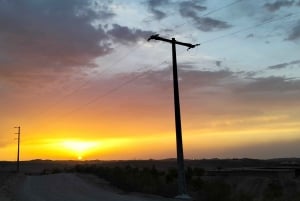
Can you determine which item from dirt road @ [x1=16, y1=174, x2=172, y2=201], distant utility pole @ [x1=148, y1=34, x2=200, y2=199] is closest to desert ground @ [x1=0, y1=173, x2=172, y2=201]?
dirt road @ [x1=16, y1=174, x2=172, y2=201]

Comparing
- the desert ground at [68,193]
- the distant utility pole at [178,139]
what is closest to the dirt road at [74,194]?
the desert ground at [68,193]

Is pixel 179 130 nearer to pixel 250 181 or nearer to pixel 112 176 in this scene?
pixel 112 176

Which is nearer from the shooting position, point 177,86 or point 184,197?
point 184,197

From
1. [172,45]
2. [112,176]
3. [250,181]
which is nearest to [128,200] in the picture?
[172,45]

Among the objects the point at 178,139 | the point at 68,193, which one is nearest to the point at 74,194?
the point at 68,193

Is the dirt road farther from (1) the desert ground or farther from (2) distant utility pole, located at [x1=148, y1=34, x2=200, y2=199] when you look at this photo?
(2) distant utility pole, located at [x1=148, y1=34, x2=200, y2=199]

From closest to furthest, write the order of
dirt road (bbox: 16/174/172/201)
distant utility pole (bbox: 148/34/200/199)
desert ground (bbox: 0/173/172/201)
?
1. dirt road (bbox: 16/174/172/201)
2. desert ground (bbox: 0/173/172/201)
3. distant utility pole (bbox: 148/34/200/199)

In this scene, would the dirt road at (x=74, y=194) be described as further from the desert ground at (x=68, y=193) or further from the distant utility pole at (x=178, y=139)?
the distant utility pole at (x=178, y=139)

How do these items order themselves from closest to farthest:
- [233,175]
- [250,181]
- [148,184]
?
1. [148,184]
2. [250,181]
3. [233,175]

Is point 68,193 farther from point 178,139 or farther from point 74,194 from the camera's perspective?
point 178,139

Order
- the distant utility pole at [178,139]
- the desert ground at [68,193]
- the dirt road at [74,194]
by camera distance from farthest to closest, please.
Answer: the distant utility pole at [178,139]
the desert ground at [68,193]
the dirt road at [74,194]

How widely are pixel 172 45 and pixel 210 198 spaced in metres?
11.1

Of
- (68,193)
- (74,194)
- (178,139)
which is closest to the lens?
(178,139)

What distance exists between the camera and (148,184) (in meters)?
38.9
